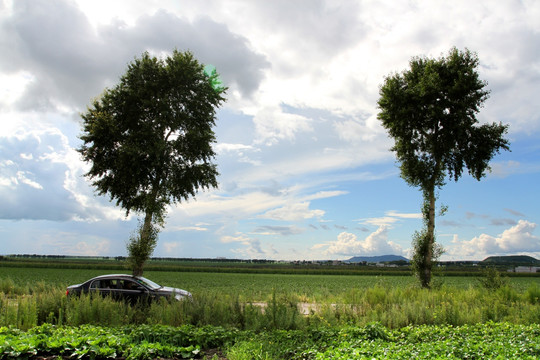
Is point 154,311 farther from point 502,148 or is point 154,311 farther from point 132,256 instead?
point 502,148

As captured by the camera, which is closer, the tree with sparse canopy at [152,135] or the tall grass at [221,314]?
the tall grass at [221,314]

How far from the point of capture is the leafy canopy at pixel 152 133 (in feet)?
92.0

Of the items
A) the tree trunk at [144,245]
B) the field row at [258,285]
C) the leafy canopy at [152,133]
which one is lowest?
the field row at [258,285]

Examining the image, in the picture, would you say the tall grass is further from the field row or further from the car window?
the car window

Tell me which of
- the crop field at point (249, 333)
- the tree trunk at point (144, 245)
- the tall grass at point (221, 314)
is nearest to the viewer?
the crop field at point (249, 333)

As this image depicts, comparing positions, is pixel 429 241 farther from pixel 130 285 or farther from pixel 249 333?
pixel 249 333

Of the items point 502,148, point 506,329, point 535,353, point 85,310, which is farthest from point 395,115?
point 85,310

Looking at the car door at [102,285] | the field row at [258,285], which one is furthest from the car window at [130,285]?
the field row at [258,285]

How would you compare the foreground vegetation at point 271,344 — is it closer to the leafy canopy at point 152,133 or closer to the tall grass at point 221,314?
the tall grass at point 221,314

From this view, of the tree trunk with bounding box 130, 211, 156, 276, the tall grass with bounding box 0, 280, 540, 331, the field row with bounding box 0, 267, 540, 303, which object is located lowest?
the field row with bounding box 0, 267, 540, 303

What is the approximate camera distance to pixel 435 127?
27469 mm

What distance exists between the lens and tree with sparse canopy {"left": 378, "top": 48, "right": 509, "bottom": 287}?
2647 centimetres

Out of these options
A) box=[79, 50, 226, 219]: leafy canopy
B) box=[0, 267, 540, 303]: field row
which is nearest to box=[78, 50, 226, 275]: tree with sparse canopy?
box=[79, 50, 226, 219]: leafy canopy

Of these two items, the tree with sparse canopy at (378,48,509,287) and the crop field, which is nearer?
the crop field
